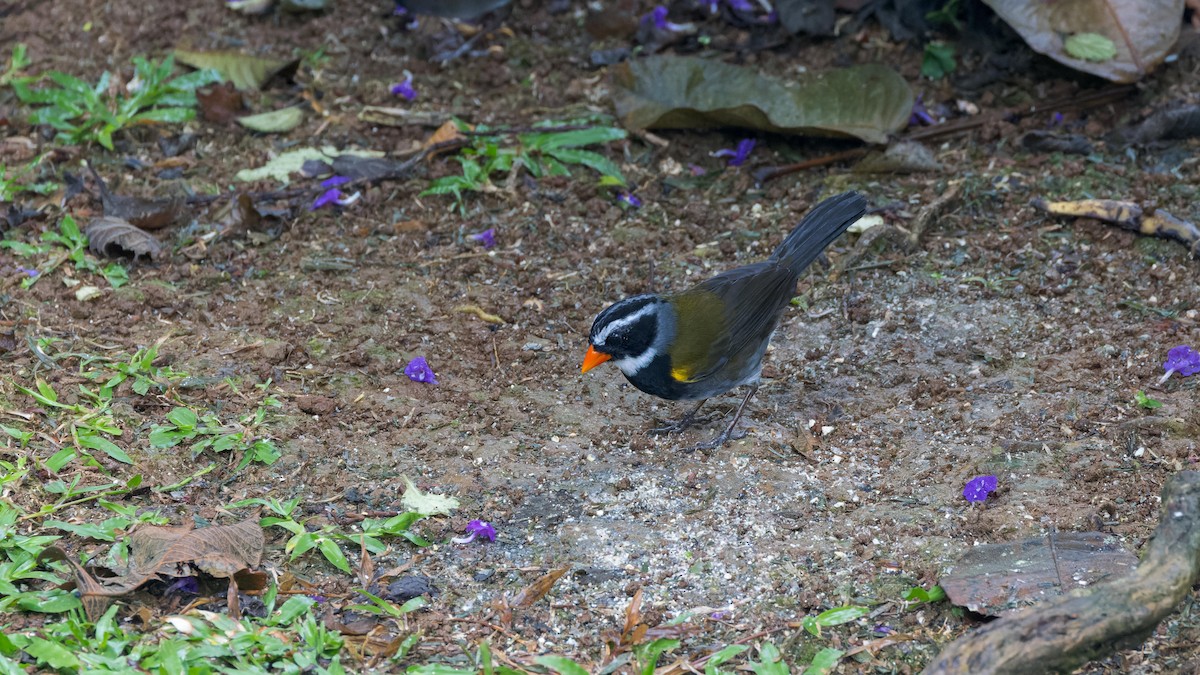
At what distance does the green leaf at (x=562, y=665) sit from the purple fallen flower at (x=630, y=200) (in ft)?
11.4

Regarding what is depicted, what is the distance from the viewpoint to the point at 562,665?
135 inches

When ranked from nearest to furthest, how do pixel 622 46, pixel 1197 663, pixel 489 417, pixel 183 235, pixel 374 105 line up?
pixel 1197 663 → pixel 489 417 → pixel 183 235 → pixel 374 105 → pixel 622 46

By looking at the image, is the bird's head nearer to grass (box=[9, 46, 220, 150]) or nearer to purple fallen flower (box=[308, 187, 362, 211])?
purple fallen flower (box=[308, 187, 362, 211])

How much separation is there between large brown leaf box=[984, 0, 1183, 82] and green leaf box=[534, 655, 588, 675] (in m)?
4.89

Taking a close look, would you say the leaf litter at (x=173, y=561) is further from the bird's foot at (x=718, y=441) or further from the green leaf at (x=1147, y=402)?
the green leaf at (x=1147, y=402)

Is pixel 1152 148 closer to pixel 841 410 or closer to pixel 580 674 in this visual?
pixel 841 410

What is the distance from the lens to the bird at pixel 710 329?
497 centimetres

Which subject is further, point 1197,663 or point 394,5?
point 394,5

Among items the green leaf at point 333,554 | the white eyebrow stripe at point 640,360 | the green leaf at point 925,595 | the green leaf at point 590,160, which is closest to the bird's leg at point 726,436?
the white eyebrow stripe at point 640,360

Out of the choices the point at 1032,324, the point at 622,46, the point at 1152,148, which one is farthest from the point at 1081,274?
the point at 622,46

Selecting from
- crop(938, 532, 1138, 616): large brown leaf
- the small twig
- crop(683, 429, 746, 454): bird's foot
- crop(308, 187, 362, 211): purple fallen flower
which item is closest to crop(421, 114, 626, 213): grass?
crop(308, 187, 362, 211): purple fallen flower

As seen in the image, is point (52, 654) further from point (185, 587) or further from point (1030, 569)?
point (1030, 569)

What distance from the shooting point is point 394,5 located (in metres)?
8.10

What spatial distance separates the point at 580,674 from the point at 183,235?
3727 millimetres
